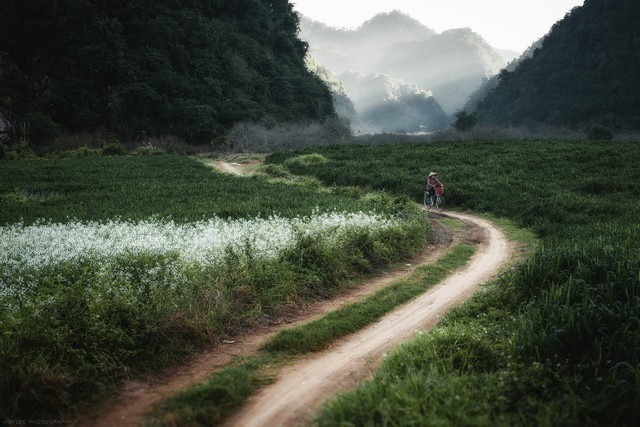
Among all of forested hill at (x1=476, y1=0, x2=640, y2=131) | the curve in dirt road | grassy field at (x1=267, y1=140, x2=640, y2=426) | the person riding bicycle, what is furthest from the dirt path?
forested hill at (x1=476, y1=0, x2=640, y2=131)

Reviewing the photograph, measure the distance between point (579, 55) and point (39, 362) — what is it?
113888 mm

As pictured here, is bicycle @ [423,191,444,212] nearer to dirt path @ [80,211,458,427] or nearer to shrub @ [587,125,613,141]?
dirt path @ [80,211,458,427]

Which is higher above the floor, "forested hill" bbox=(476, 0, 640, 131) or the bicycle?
"forested hill" bbox=(476, 0, 640, 131)

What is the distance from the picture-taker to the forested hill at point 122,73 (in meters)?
59.0

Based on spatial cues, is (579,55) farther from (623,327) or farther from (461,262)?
(623,327)

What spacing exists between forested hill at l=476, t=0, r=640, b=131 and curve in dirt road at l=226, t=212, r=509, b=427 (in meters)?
86.1

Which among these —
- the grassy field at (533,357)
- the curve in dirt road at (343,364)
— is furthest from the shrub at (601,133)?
the curve in dirt road at (343,364)

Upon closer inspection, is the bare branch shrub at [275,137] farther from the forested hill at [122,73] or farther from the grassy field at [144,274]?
the grassy field at [144,274]

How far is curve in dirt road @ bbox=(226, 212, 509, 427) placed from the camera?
16.8 ft

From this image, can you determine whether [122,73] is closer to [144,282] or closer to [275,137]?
[275,137]

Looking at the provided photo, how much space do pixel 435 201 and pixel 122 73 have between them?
61433 mm

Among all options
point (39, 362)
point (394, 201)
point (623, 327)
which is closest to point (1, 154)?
point (394, 201)

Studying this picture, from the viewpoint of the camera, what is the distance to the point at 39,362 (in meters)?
5.61

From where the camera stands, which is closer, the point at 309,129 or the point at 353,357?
the point at 353,357
